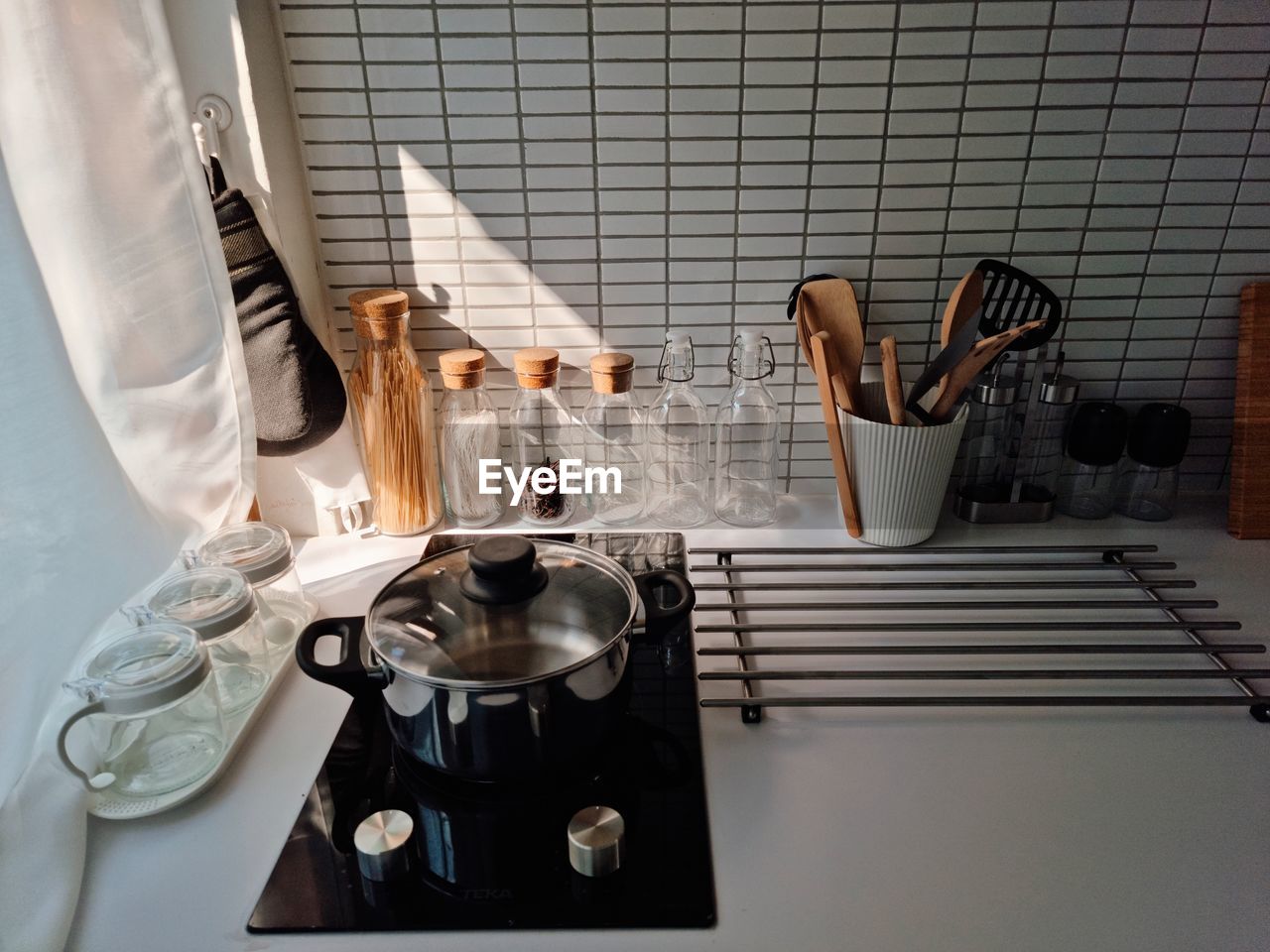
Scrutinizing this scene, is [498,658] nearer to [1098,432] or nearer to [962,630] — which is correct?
[962,630]

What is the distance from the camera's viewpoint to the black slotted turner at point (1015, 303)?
3.49 ft

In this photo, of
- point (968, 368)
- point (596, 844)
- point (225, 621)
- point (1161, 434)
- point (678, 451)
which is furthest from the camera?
point (678, 451)

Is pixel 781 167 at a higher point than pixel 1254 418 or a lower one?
higher

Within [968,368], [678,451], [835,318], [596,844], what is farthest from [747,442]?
[596,844]

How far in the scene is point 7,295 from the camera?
0.64m

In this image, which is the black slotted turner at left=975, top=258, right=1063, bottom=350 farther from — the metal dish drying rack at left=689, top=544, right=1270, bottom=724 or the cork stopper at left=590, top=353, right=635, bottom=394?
the cork stopper at left=590, top=353, right=635, bottom=394

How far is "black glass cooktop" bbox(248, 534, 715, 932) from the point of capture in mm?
643

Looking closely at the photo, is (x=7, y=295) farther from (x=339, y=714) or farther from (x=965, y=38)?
(x=965, y=38)

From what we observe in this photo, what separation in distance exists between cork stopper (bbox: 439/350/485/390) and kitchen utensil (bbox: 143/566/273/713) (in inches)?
14.0

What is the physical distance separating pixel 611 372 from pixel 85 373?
0.55m

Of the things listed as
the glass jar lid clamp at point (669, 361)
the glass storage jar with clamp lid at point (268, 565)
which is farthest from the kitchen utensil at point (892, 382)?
A: the glass storage jar with clamp lid at point (268, 565)

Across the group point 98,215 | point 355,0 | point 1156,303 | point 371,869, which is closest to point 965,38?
point 1156,303

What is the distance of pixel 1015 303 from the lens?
3.55 feet

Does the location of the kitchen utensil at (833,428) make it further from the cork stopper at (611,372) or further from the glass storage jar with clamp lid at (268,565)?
the glass storage jar with clamp lid at (268,565)
